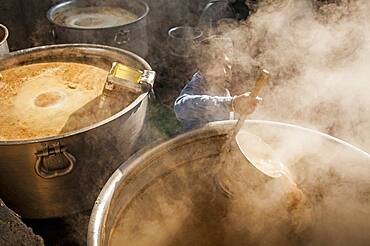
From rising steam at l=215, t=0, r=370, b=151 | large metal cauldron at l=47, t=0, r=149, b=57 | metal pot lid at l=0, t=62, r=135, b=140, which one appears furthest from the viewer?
large metal cauldron at l=47, t=0, r=149, b=57

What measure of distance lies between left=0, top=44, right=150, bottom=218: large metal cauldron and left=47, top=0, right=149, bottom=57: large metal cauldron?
6.58 feet

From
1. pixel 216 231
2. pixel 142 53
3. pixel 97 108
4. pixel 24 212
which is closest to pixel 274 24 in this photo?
pixel 142 53

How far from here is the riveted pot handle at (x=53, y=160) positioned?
2830 millimetres

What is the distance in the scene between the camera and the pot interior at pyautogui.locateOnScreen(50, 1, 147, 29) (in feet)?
19.1

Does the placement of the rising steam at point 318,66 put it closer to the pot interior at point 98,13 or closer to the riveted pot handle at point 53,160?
the pot interior at point 98,13

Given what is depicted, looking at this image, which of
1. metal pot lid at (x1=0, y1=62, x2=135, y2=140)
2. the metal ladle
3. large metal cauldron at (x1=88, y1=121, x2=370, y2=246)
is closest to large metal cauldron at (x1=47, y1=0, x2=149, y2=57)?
metal pot lid at (x1=0, y1=62, x2=135, y2=140)

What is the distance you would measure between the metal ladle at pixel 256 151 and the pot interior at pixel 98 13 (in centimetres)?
379

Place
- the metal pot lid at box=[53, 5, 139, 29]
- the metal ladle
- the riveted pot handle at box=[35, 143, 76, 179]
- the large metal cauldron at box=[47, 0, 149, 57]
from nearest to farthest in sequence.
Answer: the metal ladle < the riveted pot handle at box=[35, 143, 76, 179] < the large metal cauldron at box=[47, 0, 149, 57] < the metal pot lid at box=[53, 5, 139, 29]

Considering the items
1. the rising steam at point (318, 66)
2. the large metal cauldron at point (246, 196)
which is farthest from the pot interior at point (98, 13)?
the large metal cauldron at point (246, 196)

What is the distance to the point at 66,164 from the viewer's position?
297 cm

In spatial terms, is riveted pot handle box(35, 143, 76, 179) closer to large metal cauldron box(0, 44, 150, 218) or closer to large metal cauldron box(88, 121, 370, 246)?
large metal cauldron box(0, 44, 150, 218)

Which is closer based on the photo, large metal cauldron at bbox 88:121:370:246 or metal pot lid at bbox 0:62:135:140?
large metal cauldron at bbox 88:121:370:246

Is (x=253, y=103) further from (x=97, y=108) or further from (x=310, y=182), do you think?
(x=97, y=108)

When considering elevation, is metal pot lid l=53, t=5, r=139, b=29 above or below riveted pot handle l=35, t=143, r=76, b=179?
below
